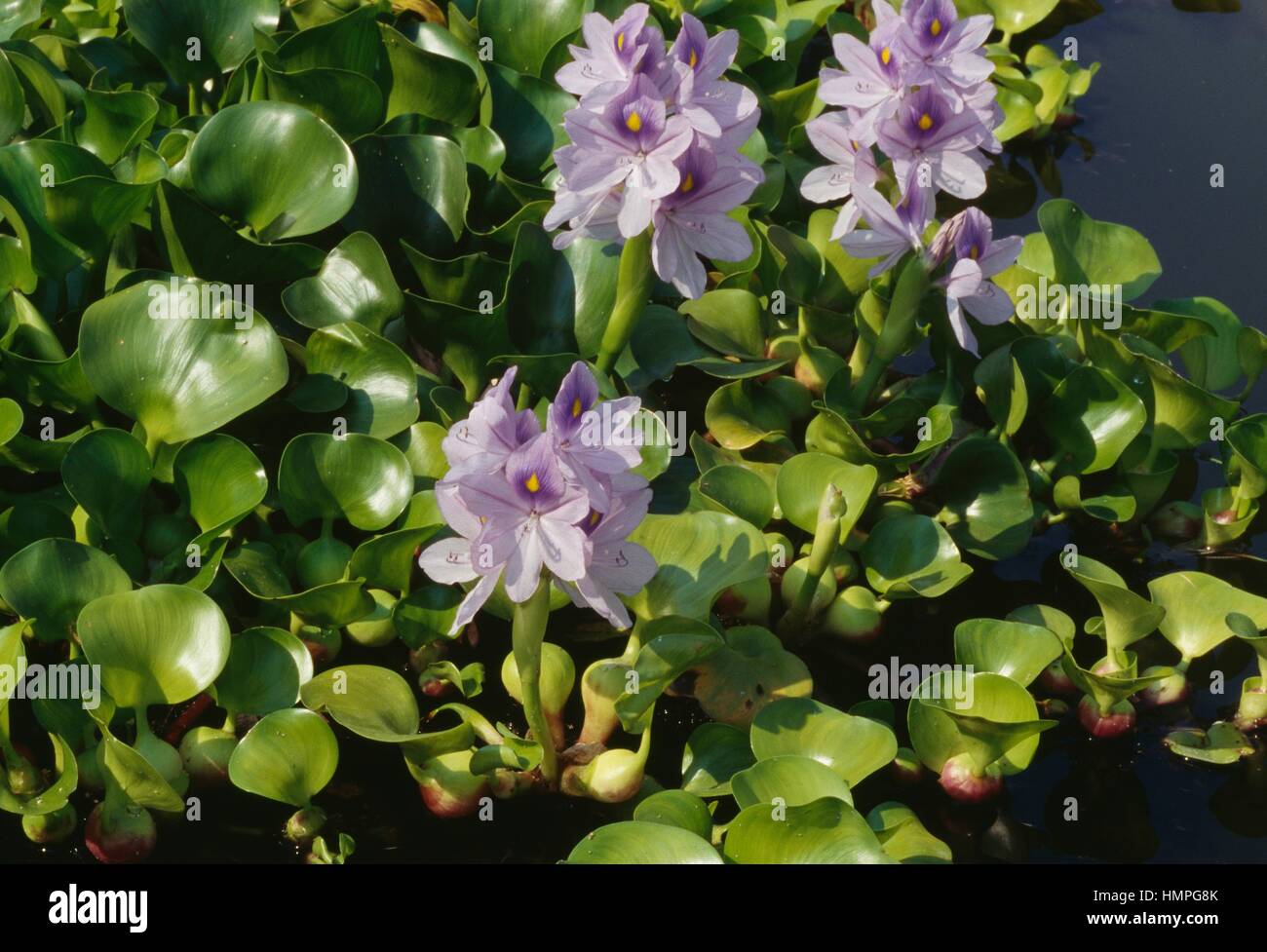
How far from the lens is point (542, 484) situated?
1.96 m

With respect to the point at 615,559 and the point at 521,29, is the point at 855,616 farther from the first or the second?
the point at 521,29

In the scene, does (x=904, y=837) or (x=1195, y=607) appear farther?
(x=1195, y=607)

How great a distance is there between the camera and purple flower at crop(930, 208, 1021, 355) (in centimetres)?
282

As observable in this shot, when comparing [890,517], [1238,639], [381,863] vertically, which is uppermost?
[890,517]

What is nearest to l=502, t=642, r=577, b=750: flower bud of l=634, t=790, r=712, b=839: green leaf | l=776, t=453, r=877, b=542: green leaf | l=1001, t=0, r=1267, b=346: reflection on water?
l=634, t=790, r=712, b=839: green leaf

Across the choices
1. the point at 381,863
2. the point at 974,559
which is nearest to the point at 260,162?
the point at 381,863

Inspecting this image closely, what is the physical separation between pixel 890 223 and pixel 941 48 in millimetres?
378

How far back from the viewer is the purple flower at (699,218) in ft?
8.54

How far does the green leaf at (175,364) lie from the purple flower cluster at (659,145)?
654 mm

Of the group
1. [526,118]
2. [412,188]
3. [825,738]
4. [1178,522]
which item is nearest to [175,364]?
[412,188]

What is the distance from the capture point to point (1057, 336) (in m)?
3.40

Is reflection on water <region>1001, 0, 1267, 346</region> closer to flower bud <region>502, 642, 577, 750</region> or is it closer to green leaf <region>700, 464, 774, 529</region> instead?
green leaf <region>700, 464, 774, 529</region>

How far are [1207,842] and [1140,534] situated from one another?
0.81m
